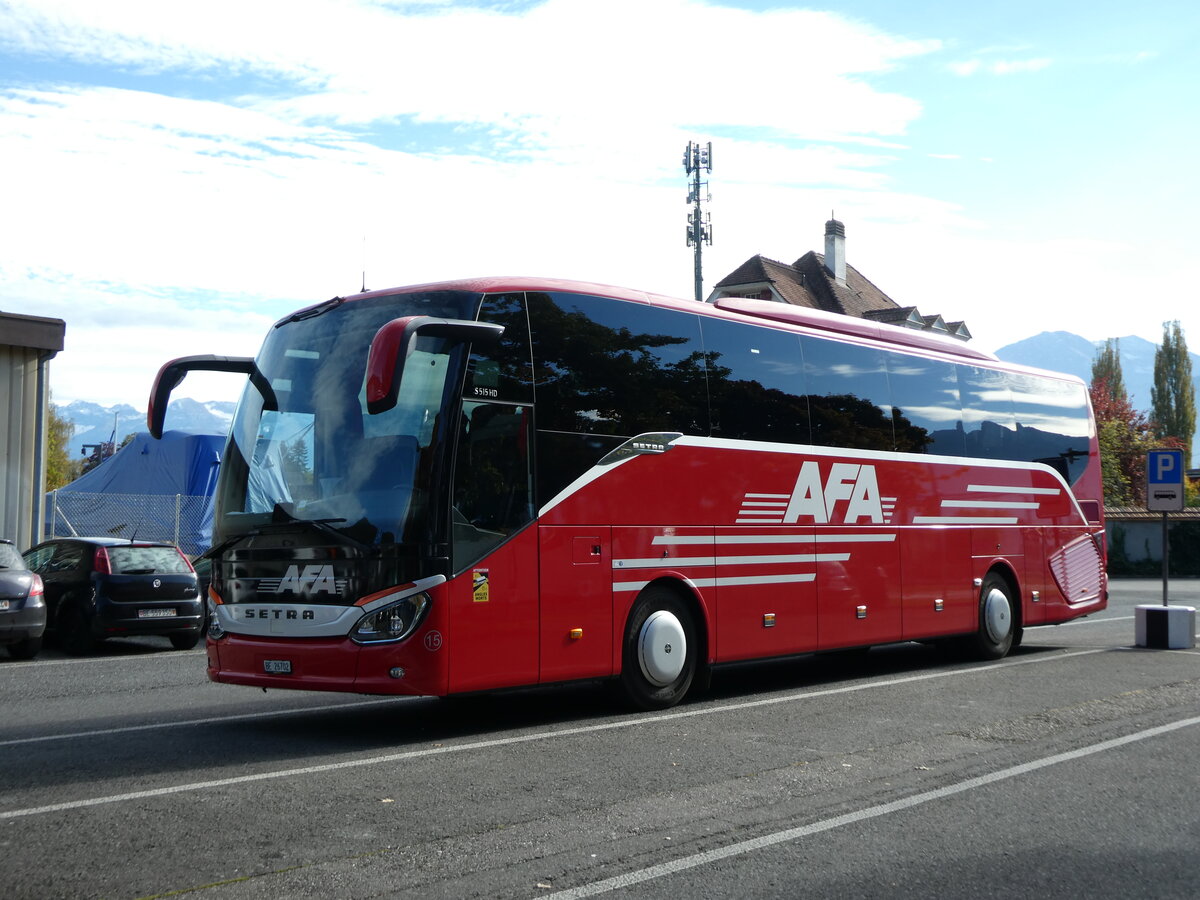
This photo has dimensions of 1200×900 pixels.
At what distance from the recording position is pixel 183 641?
17203 millimetres

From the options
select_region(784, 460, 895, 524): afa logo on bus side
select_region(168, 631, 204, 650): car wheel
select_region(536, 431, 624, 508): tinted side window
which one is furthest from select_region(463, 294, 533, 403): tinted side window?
select_region(168, 631, 204, 650): car wheel

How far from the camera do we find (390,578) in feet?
28.7

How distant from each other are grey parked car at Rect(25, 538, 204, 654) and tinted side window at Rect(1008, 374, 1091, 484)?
1102 cm

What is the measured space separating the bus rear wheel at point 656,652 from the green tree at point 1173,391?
92.2 metres

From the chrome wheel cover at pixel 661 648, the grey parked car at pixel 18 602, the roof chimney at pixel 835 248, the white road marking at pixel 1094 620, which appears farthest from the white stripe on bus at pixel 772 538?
the roof chimney at pixel 835 248

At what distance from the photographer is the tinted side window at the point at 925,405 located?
535 inches

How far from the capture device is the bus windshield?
8.83 meters

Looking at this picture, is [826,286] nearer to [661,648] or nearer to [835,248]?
[835,248]

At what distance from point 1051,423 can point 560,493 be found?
9.06 metres

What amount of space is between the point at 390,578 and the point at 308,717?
7.44 feet

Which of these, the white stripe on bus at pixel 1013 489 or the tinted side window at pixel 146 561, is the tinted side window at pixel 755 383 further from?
the tinted side window at pixel 146 561

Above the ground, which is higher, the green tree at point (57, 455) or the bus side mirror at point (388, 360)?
the green tree at point (57, 455)

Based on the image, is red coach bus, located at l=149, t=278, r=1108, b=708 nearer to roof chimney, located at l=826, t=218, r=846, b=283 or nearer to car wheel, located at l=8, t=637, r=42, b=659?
car wheel, located at l=8, t=637, r=42, b=659

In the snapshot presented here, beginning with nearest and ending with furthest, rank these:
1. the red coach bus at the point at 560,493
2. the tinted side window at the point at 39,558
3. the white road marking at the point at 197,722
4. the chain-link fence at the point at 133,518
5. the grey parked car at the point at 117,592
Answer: the red coach bus at the point at 560,493, the white road marking at the point at 197,722, the grey parked car at the point at 117,592, the tinted side window at the point at 39,558, the chain-link fence at the point at 133,518
